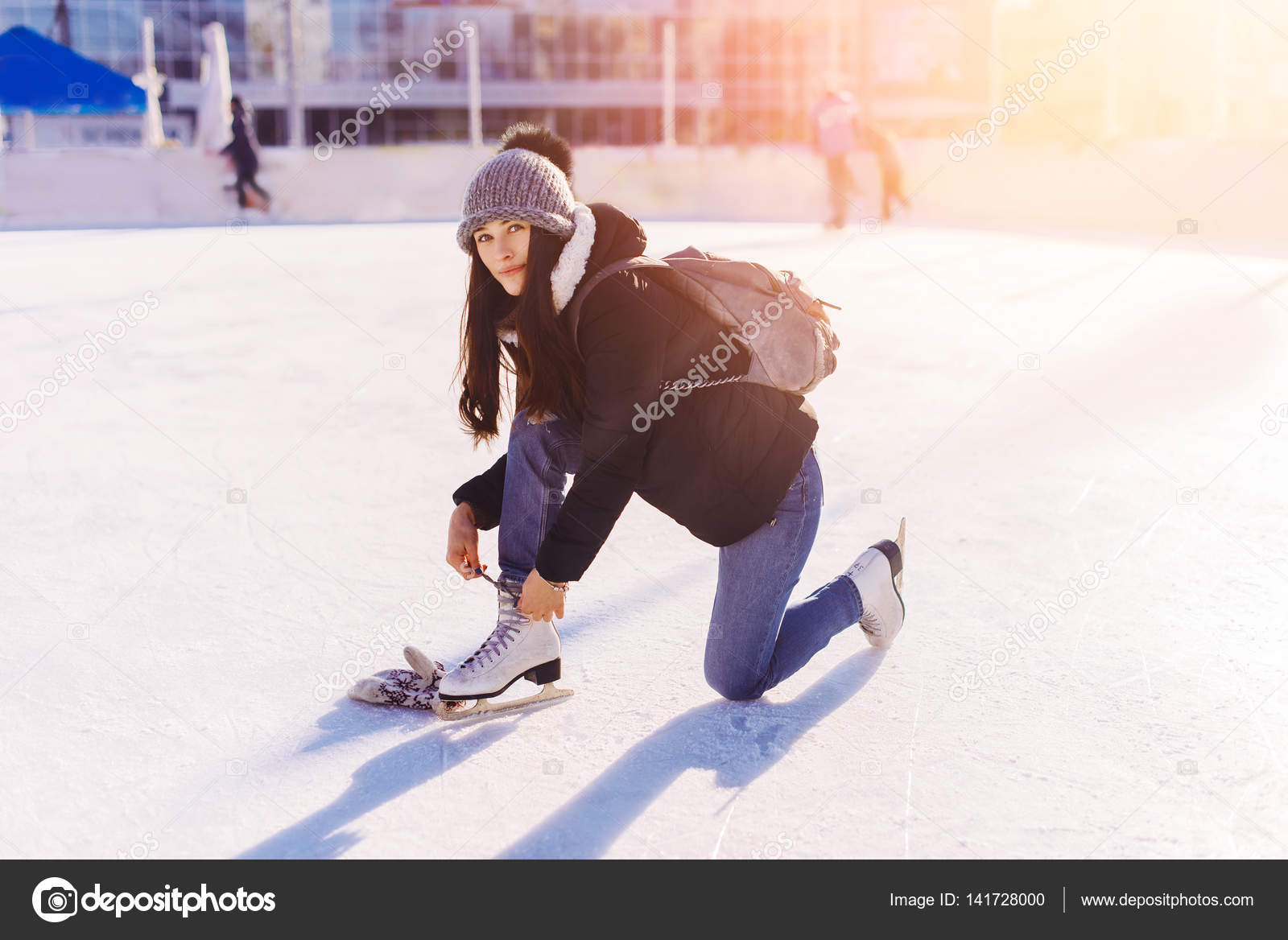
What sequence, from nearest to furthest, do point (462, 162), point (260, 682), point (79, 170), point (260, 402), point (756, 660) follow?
1. point (756, 660)
2. point (260, 682)
3. point (260, 402)
4. point (79, 170)
5. point (462, 162)

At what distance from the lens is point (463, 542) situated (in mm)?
2436

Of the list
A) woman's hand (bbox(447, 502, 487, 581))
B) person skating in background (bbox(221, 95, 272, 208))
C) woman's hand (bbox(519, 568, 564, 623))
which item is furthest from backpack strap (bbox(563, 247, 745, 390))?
person skating in background (bbox(221, 95, 272, 208))

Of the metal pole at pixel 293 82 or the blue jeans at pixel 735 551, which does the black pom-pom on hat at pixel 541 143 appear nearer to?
the blue jeans at pixel 735 551

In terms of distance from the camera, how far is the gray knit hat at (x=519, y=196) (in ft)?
6.83

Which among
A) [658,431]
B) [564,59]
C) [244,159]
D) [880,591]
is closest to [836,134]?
[244,159]

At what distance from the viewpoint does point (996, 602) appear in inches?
117

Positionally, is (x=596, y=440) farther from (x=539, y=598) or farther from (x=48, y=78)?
(x=48, y=78)

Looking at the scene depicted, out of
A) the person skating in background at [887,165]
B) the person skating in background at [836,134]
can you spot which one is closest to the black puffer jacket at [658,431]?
the person skating in background at [836,134]

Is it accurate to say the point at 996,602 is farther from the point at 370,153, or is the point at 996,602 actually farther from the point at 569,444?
the point at 370,153

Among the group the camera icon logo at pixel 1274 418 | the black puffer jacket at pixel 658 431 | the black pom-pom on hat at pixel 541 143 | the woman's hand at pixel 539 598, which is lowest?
the camera icon logo at pixel 1274 418

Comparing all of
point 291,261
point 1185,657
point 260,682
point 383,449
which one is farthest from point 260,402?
point 291,261

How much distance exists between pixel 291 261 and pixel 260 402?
18.9ft

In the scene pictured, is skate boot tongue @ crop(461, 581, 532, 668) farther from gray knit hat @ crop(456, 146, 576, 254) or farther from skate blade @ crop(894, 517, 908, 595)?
skate blade @ crop(894, 517, 908, 595)
